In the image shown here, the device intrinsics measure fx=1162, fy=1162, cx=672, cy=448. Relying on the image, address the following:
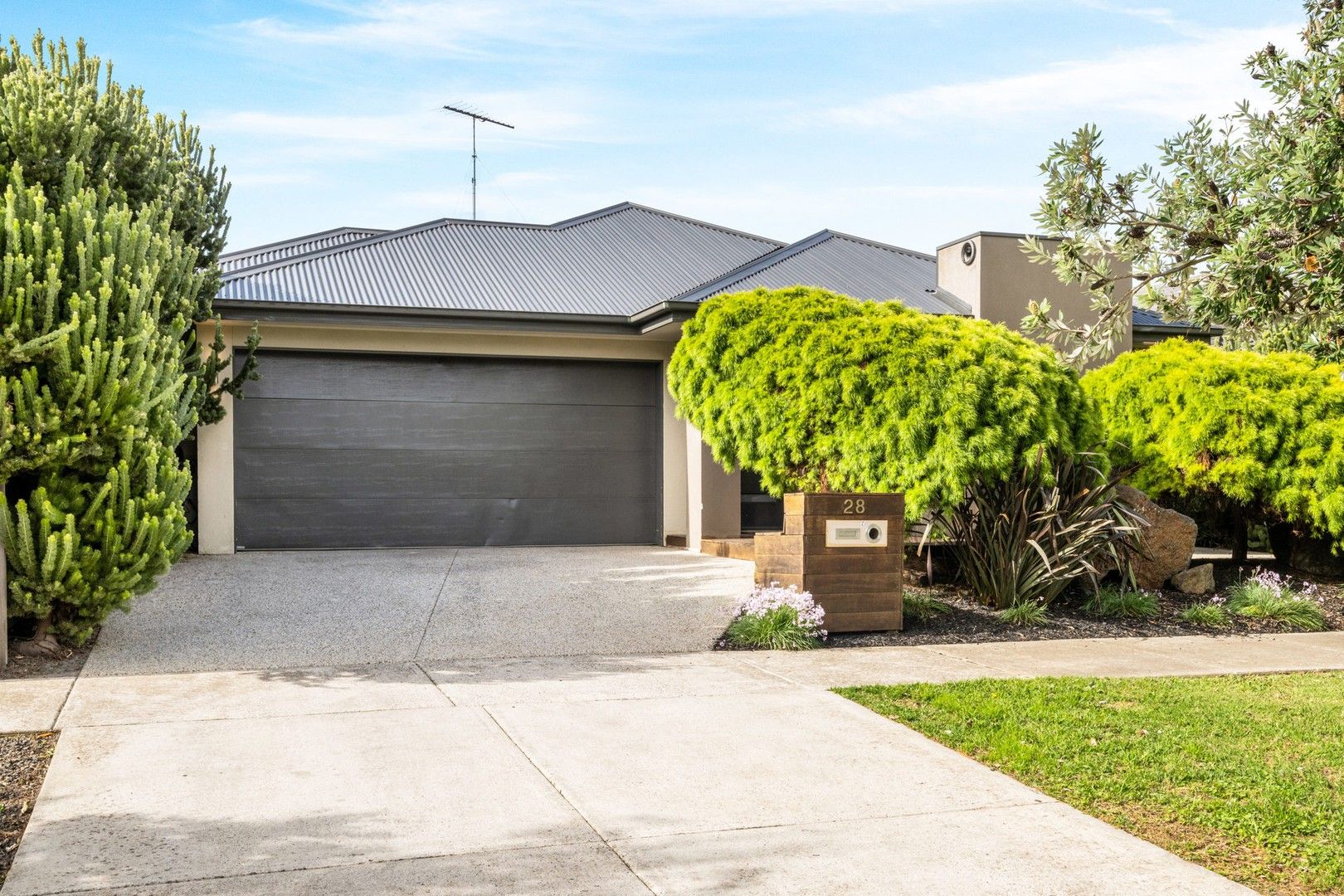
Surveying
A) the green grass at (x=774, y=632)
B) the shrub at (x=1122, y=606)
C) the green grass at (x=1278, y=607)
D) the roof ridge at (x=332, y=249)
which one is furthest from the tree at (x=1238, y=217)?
the roof ridge at (x=332, y=249)

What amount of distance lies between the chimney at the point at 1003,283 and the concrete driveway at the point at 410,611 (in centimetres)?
562

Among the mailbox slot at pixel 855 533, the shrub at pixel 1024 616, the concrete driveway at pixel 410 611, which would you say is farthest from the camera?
the shrub at pixel 1024 616

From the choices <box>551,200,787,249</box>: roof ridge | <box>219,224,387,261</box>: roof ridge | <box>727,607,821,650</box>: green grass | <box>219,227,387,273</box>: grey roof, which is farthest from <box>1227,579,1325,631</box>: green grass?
<box>219,224,387,261</box>: roof ridge

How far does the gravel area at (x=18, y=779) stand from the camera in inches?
179

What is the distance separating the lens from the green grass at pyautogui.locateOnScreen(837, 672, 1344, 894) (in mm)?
4617

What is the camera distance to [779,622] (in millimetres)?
9094

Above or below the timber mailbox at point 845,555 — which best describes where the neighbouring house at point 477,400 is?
above

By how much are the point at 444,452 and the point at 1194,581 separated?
8.72m

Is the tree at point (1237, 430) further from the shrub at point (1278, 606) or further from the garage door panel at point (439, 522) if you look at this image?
the garage door panel at point (439, 522)

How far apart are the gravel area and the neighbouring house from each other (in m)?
7.82

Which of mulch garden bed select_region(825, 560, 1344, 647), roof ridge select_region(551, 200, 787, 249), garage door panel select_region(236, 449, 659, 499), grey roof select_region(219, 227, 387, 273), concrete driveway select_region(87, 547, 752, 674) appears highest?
roof ridge select_region(551, 200, 787, 249)

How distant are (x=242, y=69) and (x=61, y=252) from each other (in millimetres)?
6378

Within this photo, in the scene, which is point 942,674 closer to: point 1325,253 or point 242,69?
point 1325,253

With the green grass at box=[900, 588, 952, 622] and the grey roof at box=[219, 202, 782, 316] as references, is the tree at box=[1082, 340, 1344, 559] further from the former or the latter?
the grey roof at box=[219, 202, 782, 316]
